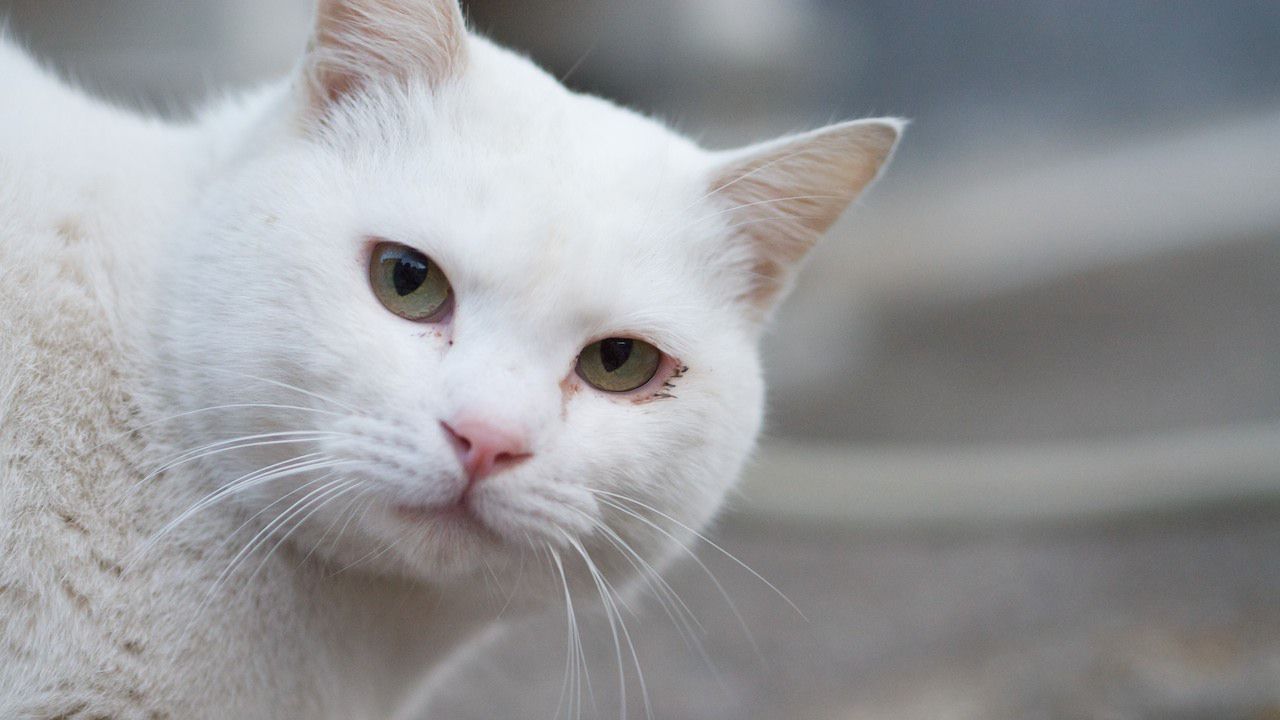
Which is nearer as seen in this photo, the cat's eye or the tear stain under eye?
the cat's eye

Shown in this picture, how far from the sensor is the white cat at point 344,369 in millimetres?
1213

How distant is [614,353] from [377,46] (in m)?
0.58

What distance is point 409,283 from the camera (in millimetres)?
1282

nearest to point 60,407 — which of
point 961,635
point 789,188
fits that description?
point 789,188

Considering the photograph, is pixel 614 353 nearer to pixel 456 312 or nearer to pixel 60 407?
pixel 456 312

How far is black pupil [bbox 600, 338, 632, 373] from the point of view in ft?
Result: 4.47

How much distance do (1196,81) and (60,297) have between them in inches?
150

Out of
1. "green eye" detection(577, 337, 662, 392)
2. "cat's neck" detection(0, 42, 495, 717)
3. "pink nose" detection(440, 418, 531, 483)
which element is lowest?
"cat's neck" detection(0, 42, 495, 717)

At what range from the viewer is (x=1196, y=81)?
3654 millimetres

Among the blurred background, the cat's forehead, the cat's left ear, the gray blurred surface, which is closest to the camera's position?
the cat's forehead

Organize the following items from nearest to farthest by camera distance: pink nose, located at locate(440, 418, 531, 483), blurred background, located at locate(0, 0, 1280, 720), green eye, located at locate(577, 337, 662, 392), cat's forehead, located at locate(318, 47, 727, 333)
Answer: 1. pink nose, located at locate(440, 418, 531, 483)
2. cat's forehead, located at locate(318, 47, 727, 333)
3. green eye, located at locate(577, 337, 662, 392)
4. blurred background, located at locate(0, 0, 1280, 720)

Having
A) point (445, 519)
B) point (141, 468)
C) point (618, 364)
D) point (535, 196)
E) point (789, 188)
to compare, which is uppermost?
point (789, 188)

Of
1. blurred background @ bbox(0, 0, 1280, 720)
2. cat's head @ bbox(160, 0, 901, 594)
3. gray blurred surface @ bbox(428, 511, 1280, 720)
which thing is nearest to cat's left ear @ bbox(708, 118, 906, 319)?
cat's head @ bbox(160, 0, 901, 594)

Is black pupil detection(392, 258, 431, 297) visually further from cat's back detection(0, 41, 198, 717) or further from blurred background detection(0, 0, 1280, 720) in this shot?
blurred background detection(0, 0, 1280, 720)
